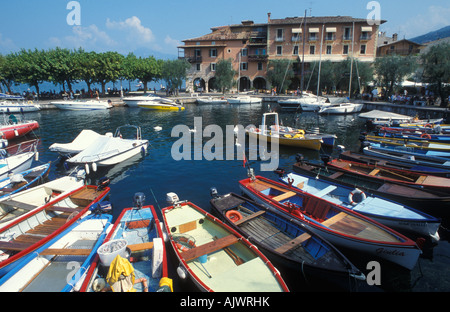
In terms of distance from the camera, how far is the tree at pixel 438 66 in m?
32.7

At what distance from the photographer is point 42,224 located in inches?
423

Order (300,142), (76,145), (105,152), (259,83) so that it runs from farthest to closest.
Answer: (259,83) → (300,142) → (76,145) → (105,152)

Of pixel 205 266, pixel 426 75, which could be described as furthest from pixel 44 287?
pixel 426 75

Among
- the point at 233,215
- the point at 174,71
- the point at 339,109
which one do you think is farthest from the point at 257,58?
the point at 233,215

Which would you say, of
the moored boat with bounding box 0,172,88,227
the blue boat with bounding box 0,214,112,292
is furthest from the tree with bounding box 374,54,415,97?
the blue boat with bounding box 0,214,112,292

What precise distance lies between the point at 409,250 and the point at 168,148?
2013 centimetres

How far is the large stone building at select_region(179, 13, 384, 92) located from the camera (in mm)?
61906

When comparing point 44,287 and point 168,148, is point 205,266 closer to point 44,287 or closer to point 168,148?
point 44,287

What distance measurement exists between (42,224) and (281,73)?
2417 inches

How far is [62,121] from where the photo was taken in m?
37.4

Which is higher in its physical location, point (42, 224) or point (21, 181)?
point (21, 181)

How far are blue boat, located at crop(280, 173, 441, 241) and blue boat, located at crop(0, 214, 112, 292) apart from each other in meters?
9.24

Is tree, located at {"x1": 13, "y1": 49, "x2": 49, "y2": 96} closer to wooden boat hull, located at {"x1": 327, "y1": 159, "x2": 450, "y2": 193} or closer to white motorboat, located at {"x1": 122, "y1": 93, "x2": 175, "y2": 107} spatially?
white motorboat, located at {"x1": 122, "y1": 93, "x2": 175, "y2": 107}

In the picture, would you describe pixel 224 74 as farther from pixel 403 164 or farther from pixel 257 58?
pixel 403 164
